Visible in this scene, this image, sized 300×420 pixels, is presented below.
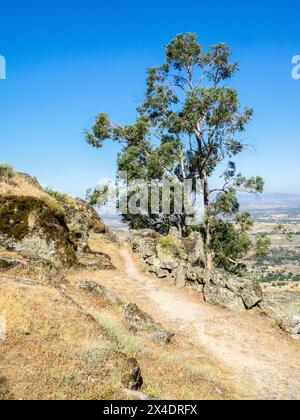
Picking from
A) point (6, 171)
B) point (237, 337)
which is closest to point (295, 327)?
point (237, 337)

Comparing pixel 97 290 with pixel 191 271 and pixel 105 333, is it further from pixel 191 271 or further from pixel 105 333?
pixel 191 271

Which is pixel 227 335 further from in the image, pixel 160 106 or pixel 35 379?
pixel 160 106

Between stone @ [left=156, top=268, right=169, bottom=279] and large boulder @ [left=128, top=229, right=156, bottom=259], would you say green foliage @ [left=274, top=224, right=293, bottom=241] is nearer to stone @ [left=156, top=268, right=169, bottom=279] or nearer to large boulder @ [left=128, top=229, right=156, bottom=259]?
large boulder @ [left=128, top=229, right=156, bottom=259]

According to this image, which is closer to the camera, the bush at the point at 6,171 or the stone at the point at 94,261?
the stone at the point at 94,261

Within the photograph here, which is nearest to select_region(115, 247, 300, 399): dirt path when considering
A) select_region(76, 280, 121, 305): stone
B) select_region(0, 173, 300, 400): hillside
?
select_region(0, 173, 300, 400): hillside

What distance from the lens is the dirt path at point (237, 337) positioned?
11648 mm

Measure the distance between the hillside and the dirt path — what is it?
4 centimetres

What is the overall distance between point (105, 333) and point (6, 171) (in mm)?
17625

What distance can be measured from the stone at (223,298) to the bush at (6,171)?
1445cm

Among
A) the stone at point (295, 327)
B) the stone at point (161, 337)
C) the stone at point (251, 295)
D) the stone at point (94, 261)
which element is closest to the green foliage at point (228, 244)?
the stone at point (94, 261)

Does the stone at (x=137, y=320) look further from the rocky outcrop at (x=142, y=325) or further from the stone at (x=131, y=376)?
the stone at (x=131, y=376)

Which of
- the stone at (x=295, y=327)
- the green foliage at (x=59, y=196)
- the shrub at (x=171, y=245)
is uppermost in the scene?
the green foliage at (x=59, y=196)

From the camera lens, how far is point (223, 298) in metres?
18.3

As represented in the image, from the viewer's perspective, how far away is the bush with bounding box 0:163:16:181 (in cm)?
2400
